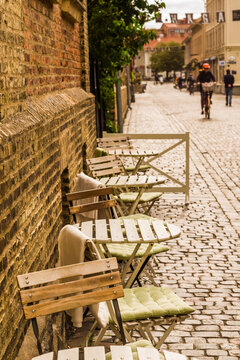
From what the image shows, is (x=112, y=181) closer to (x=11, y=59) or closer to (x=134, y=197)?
(x=134, y=197)

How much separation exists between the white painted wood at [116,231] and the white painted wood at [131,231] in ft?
0.16

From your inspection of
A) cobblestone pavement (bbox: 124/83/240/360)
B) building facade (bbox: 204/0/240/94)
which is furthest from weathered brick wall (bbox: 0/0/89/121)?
building facade (bbox: 204/0/240/94)

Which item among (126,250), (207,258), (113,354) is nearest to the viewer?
(113,354)

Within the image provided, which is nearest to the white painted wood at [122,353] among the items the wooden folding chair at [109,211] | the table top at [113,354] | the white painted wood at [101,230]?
the table top at [113,354]

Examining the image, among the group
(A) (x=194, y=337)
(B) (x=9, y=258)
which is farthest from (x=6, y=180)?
(A) (x=194, y=337)

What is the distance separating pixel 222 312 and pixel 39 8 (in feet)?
9.59

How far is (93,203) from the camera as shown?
5.28m

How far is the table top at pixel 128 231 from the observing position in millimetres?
4465

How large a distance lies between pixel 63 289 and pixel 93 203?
219 centimetres

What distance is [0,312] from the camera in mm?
2807

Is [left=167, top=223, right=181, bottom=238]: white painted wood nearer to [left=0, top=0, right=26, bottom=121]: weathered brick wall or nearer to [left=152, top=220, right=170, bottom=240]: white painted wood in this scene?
[left=152, top=220, right=170, bottom=240]: white painted wood

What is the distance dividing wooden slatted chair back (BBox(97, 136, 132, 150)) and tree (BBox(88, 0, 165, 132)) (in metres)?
4.16

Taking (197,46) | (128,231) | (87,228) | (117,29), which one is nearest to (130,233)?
(128,231)

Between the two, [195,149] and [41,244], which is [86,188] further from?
[195,149]
